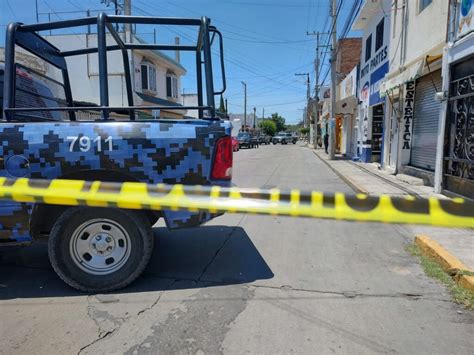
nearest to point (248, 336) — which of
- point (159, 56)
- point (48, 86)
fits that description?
point (48, 86)

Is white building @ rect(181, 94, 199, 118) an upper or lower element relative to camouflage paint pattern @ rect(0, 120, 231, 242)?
upper

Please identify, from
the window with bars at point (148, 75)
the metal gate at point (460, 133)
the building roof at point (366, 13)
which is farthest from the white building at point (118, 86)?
the metal gate at point (460, 133)

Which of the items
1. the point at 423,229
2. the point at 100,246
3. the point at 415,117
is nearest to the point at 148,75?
the point at 415,117

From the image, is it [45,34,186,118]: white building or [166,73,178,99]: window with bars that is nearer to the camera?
[45,34,186,118]: white building

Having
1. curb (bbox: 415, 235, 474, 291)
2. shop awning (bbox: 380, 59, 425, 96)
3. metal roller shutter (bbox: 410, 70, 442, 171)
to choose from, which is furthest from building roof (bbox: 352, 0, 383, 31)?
curb (bbox: 415, 235, 474, 291)

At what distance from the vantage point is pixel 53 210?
3.75 metres

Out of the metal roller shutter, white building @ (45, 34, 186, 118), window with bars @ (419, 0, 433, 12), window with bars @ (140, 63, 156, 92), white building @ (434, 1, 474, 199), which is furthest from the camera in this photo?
window with bars @ (140, 63, 156, 92)

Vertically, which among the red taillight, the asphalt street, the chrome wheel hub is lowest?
the asphalt street

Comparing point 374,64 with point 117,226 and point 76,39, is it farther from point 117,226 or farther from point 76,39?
point 76,39

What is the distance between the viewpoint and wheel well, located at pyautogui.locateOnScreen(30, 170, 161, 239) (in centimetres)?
360

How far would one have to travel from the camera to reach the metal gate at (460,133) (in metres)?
8.07

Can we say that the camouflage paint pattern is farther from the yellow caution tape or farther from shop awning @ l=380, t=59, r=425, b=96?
shop awning @ l=380, t=59, r=425, b=96

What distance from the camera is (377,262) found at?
473cm

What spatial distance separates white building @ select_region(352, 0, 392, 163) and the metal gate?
6.93 meters
